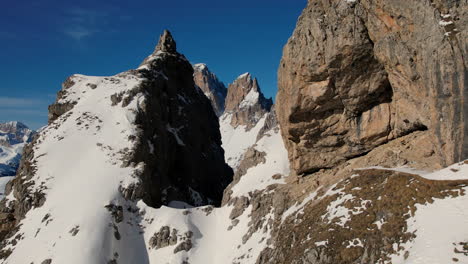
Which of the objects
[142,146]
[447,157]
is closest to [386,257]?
[447,157]

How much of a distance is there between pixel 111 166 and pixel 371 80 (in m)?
44.9

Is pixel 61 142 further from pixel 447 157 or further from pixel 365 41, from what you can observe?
pixel 447 157

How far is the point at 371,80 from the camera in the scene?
31938 millimetres

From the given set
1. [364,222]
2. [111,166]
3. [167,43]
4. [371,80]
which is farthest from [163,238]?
[167,43]

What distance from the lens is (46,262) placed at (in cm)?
4266

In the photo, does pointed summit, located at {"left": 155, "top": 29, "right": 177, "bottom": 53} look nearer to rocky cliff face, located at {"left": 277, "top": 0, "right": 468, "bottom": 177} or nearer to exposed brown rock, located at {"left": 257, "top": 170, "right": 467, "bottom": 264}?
rocky cliff face, located at {"left": 277, "top": 0, "right": 468, "bottom": 177}

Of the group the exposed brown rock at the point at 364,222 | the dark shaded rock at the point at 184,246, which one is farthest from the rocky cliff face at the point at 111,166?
the exposed brown rock at the point at 364,222

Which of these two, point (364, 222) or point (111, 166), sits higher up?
point (111, 166)

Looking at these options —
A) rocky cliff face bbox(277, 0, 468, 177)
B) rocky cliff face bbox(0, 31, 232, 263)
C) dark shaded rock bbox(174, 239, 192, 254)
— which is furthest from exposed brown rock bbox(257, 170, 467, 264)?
rocky cliff face bbox(0, 31, 232, 263)

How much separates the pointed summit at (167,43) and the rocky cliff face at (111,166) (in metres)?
0.54

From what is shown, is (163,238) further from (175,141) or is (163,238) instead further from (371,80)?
(371,80)

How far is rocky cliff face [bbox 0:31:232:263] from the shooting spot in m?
47.7

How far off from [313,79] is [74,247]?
3677 cm

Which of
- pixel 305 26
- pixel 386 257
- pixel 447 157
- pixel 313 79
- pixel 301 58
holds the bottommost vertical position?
pixel 386 257
